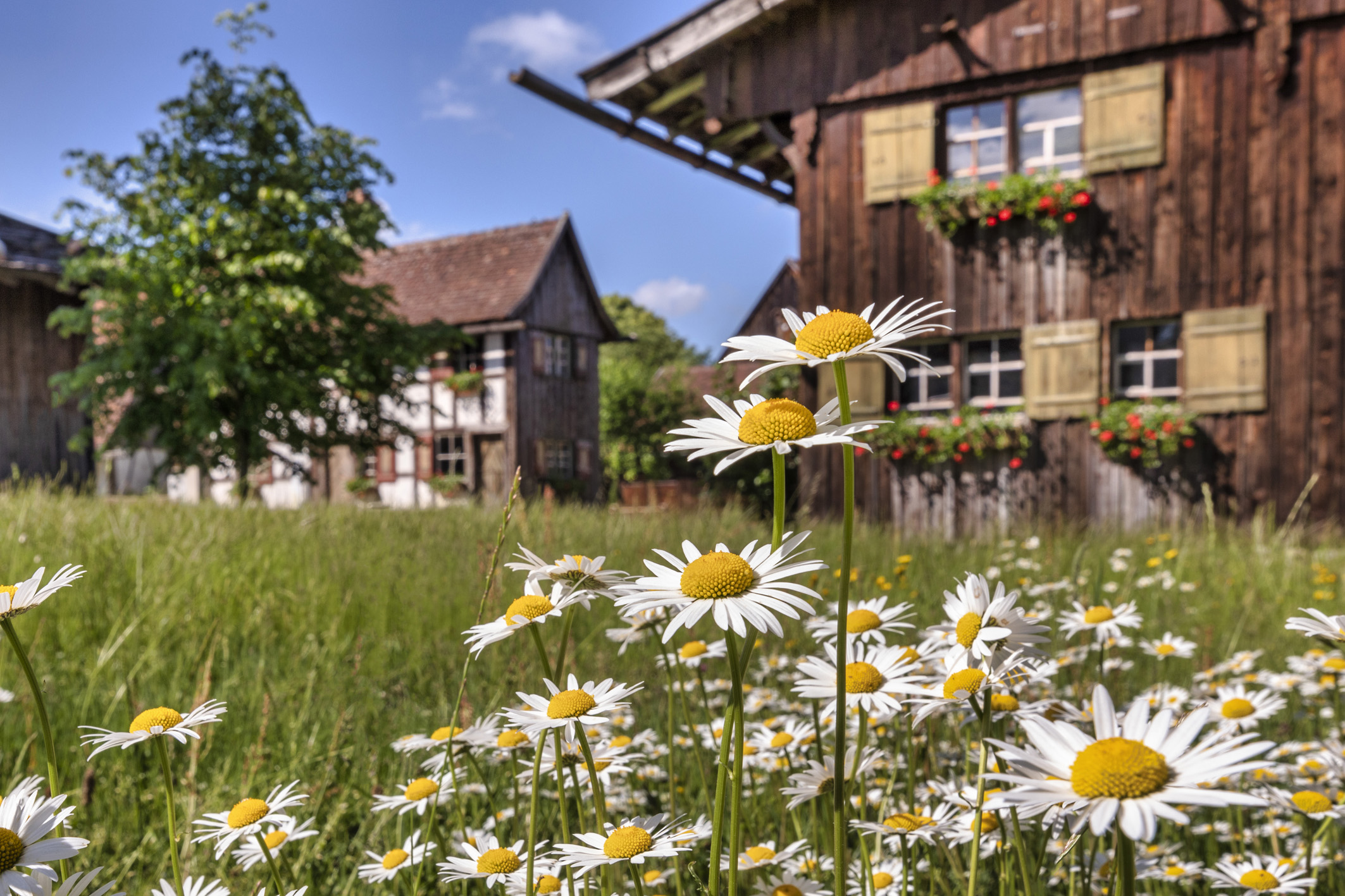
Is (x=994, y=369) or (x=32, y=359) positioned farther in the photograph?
(x=32, y=359)

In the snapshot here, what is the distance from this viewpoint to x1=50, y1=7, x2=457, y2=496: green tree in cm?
1345

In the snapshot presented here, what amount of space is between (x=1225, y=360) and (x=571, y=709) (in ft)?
31.0

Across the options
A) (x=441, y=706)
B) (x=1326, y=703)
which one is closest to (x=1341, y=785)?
(x=1326, y=703)

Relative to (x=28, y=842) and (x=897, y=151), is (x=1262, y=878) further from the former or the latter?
(x=897, y=151)

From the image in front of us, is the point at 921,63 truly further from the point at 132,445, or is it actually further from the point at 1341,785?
the point at 132,445

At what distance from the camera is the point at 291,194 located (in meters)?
13.5

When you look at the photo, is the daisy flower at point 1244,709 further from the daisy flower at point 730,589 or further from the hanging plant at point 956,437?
the hanging plant at point 956,437

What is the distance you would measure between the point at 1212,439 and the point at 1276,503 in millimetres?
791

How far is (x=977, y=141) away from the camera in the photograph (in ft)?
32.1

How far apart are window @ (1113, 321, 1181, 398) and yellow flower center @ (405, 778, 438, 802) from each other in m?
9.29

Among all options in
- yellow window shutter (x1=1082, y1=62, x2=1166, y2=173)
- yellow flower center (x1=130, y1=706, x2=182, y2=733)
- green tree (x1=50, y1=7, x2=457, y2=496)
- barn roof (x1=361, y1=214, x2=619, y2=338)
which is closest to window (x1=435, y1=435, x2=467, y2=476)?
barn roof (x1=361, y1=214, x2=619, y2=338)

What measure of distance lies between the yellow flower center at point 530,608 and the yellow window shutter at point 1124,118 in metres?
9.67

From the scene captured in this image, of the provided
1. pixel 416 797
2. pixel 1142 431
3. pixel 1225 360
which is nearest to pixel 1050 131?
pixel 1225 360

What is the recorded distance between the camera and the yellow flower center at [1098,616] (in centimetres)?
186
